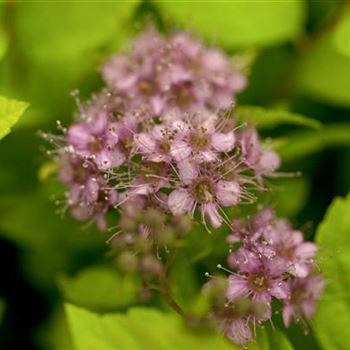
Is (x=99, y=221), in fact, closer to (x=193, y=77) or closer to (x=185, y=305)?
(x=185, y=305)

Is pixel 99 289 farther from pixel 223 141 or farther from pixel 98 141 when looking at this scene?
pixel 223 141

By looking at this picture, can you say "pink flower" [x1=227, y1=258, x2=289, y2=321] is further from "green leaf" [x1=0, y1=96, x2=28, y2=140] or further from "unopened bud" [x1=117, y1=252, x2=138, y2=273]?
"green leaf" [x1=0, y1=96, x2=28, y2=140]

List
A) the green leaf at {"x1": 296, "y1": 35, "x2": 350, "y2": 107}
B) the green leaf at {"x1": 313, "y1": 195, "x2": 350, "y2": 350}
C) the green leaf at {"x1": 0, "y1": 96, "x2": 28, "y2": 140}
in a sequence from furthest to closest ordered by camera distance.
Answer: the green leaf at {"x1": 296, "y1": 35, "x2": 350, "y2": 107}, the green leaf at {"x1": 313, "y1": 195, "x2": 350, "y2": 350}, the green leaf at {"x1": 0, "y1": 96, "x2": 28, "y2": 140}

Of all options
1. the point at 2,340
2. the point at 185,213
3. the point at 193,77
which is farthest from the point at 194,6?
the point at 2,340

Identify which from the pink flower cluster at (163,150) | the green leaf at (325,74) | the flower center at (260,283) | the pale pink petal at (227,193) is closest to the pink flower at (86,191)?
the pink flower cluster at (163,150)

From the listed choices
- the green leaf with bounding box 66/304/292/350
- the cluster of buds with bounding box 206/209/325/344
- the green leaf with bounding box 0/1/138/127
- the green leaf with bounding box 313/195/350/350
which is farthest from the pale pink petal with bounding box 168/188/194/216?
the green leaf with bounding box 0/1/138/127

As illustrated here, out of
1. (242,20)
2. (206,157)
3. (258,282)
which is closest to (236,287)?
(258,282)
